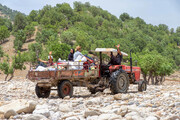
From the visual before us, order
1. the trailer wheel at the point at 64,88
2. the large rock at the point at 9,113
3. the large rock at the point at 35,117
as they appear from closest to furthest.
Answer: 1. the large rock at the point at 35,117
2. the large rock at the point at 9,113
3. the trailer wheel at the point at 64,88

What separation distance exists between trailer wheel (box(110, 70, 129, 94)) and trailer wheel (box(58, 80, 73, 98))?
2036 millimetres

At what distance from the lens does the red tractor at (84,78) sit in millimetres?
11508

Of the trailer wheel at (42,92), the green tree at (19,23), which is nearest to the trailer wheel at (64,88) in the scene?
the trailer wheel at (42,92)

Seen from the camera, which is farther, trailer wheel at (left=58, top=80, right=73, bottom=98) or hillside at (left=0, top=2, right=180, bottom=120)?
trailer wheel at (left=58, top=80, right=73, bottom=98)

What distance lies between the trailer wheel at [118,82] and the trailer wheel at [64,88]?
6.68 feet

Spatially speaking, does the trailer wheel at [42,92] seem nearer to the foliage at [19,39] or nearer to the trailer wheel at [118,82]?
the trailer wheel at [118,82]

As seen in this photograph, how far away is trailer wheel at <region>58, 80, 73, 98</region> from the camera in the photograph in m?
11.5

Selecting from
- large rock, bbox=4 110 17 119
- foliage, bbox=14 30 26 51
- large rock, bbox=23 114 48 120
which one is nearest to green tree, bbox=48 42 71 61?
foliage, bbox=14 30 26 51

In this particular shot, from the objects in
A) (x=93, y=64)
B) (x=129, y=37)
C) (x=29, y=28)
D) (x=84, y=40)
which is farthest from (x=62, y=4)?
(x=93, y=64)

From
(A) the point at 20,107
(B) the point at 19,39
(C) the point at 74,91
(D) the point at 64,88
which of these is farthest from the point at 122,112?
(B) the point at 19,39

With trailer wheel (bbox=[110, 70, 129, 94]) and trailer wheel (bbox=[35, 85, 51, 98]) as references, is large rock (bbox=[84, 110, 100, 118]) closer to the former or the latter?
trailer wheel (bbox=[110, 70, 129, 94])

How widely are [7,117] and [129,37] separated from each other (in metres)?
130

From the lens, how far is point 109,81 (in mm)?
12094

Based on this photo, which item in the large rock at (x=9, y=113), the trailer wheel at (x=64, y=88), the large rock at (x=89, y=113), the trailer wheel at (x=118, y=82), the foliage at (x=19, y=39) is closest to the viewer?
the large rock at (x=89, y=113)
